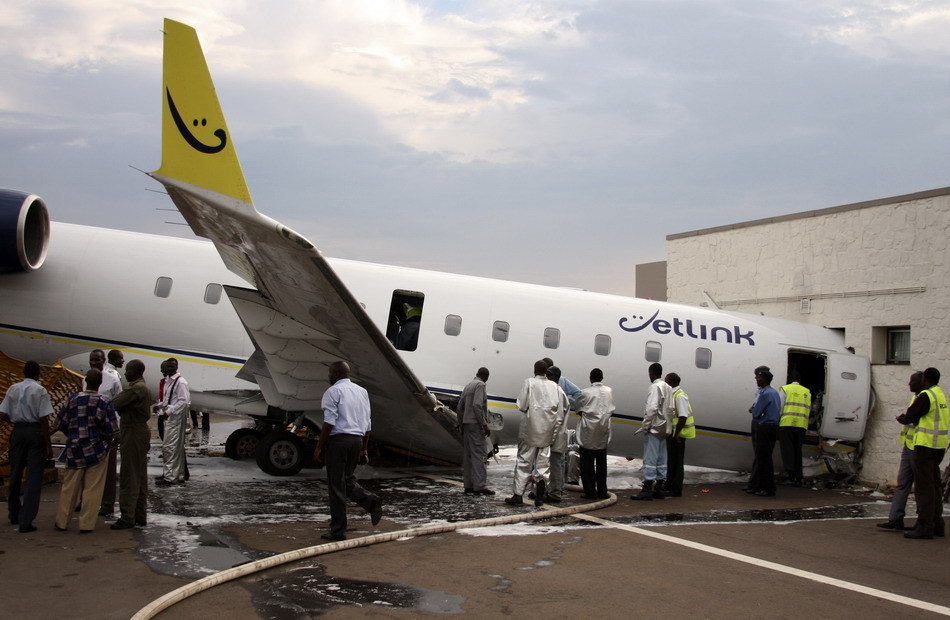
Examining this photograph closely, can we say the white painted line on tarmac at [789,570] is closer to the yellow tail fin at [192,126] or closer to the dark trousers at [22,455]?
the yellow tail fin at [192,126]

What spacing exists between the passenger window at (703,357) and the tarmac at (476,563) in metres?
3.00

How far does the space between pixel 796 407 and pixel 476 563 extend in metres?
7.82

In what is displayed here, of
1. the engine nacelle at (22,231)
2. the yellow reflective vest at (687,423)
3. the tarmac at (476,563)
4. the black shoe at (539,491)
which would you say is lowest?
the tarmac at (476,563)

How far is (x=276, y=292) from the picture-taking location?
9672mm

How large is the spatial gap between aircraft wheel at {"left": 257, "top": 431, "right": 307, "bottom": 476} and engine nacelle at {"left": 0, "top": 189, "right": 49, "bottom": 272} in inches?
176

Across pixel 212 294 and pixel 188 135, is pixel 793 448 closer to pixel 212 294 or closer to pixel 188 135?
pixel 212 294

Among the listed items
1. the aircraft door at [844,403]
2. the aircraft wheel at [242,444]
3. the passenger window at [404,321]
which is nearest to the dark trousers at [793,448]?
the aircraft door at [844,403]

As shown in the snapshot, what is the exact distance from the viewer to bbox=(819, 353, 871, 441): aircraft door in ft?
43.7

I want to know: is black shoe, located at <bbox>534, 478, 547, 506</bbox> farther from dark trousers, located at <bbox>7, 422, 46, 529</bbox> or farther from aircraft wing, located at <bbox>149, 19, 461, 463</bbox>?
dark trousers, located at <bbox>7, 422, 46, 529</bbox>

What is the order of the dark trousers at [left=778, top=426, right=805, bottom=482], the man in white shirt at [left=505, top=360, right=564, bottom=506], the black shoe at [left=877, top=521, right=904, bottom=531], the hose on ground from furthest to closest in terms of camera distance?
the dark trousers at [left=778, top=426, right=805, bottom=482] < the man in white shirt at [left=505, top=360, right=564, bottom=506] < the black shoe at [left=877, top=521, right=904, bottom=531] < the hose on ground

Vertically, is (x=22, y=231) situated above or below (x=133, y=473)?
above

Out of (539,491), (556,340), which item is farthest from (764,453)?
(539,491)

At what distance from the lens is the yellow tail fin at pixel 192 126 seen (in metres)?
7.72

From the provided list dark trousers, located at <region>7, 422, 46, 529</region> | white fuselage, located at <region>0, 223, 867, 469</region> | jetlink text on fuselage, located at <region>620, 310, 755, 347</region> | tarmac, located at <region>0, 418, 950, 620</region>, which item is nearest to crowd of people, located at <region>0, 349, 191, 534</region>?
dark trousers, located at <region>7, 422, 46, 529</region>
